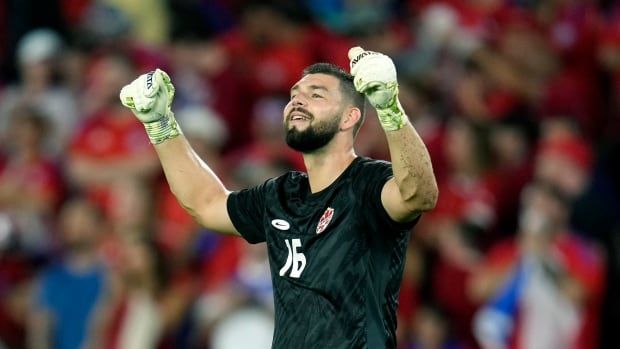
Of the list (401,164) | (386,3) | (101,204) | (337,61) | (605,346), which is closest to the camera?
(401,164)

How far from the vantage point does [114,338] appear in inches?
340

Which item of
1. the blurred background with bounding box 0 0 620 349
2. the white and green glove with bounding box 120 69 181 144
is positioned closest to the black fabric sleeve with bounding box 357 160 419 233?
the white and green glove with bounding box 120 69 181 144

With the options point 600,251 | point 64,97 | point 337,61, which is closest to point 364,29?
point 337,61

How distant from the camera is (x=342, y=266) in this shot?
5383mm

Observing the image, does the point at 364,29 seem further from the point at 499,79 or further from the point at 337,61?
the point at 499,79

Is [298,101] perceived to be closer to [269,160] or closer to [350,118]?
[350,118]

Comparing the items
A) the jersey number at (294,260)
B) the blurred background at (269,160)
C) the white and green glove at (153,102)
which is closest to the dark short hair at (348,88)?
→ the jersey number at (294,260)

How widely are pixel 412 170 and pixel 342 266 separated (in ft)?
1.57

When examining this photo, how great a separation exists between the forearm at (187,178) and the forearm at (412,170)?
113 cm

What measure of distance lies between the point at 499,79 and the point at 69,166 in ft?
10.3

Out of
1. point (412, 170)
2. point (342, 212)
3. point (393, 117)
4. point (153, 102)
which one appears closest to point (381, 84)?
point (393, 117)

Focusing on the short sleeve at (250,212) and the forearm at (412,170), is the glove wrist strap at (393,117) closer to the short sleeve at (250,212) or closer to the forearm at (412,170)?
the forearm at (412,170)

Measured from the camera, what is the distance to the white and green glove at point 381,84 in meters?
5.14

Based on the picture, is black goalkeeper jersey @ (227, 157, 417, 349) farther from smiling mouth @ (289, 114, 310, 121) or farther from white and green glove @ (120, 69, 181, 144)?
white and green glove @ (120, 69, 181, 144)
